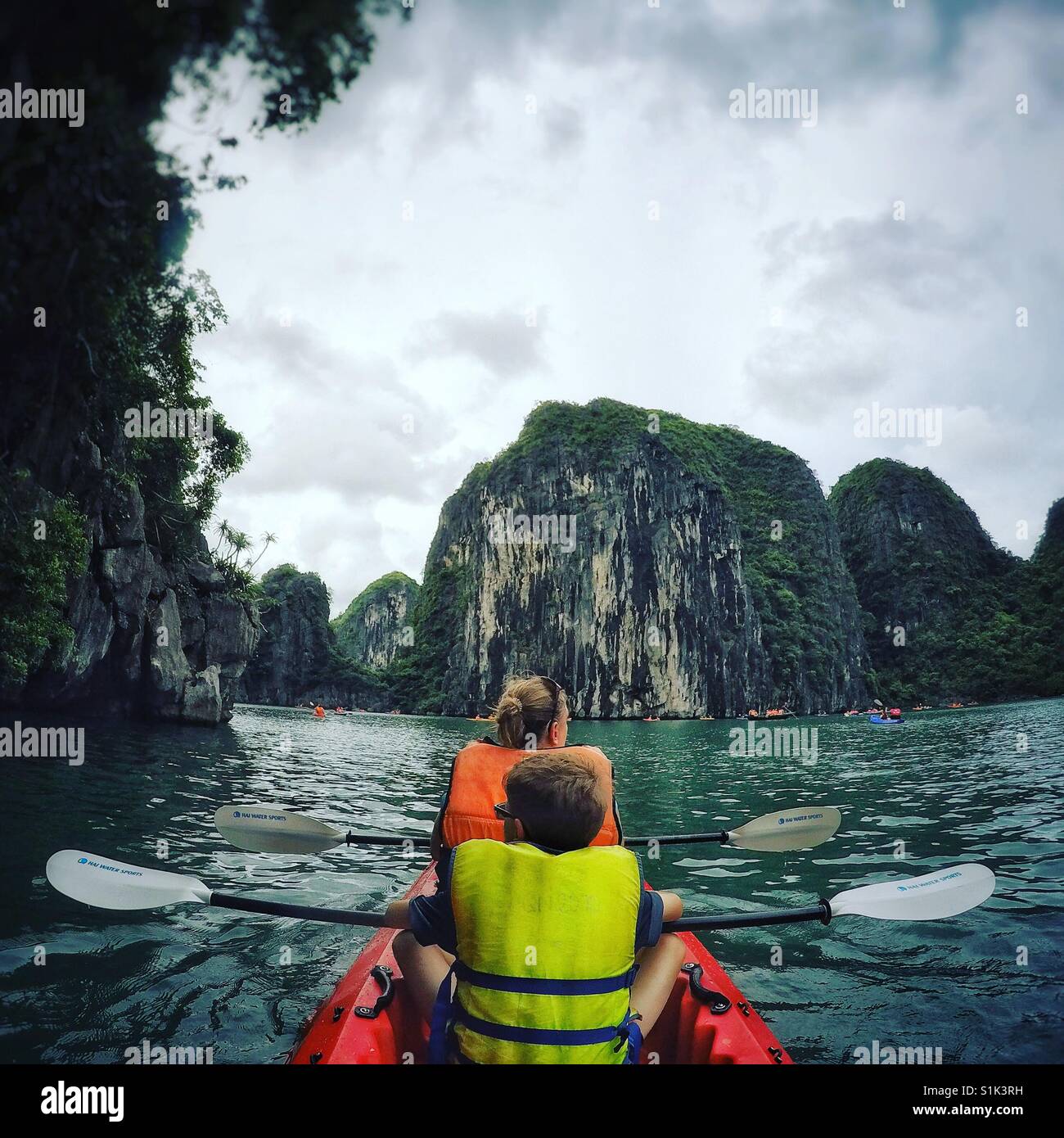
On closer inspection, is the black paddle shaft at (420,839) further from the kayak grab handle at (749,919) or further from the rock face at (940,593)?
the rock face at (940,593)

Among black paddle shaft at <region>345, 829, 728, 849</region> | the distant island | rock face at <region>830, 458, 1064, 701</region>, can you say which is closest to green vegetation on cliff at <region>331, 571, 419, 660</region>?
the distant island

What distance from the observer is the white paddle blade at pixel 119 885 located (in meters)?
3.85

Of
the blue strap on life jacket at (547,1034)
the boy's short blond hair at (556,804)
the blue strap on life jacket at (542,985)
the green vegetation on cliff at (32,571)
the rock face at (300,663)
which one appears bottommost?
the rock face at (300,663)

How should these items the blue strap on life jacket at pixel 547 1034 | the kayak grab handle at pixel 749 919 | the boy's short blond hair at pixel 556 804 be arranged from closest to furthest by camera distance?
the blue strap on life jacket at pixel 547 1034 → the boy's short blond hair at pixel 556 804 → the kayak grab handle at pixel 749 919

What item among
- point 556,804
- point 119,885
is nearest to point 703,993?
point 556,804

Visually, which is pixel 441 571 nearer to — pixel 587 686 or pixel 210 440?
pixel 587 686

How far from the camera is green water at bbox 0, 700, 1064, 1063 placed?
3.44 meters

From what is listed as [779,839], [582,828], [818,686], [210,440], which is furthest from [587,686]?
[582,828]

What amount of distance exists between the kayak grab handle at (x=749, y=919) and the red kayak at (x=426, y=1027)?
20 cm

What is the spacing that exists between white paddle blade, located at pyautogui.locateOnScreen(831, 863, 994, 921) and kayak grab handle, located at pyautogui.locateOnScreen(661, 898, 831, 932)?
0.78 ft

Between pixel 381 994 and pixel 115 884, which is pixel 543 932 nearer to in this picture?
pixel 381 994

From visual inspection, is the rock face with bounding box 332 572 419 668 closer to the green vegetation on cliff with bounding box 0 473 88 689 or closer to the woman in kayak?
the green vegetation on cliff with bounding box 0 473 88 689

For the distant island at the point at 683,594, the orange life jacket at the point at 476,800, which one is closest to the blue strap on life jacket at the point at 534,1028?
the orange life jacket at the point at 476,800

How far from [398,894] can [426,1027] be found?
2941mm
